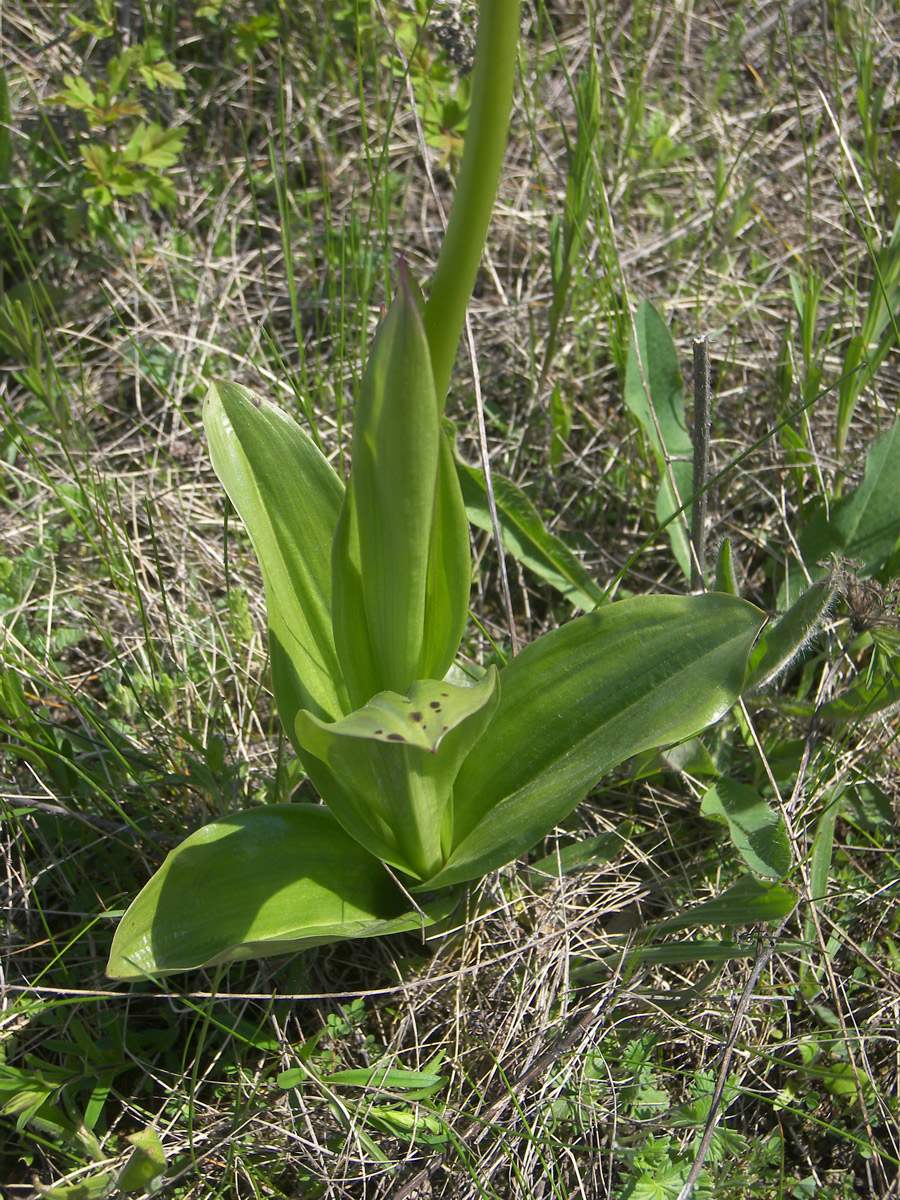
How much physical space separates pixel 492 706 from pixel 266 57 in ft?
8.76

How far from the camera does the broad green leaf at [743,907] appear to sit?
4.73 ft

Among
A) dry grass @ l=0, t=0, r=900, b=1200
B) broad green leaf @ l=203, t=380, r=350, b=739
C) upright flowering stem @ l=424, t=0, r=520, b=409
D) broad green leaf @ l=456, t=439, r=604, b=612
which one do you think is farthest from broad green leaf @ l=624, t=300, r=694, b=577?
upright flowering stem @ l=424, t=0, r=520, b=409

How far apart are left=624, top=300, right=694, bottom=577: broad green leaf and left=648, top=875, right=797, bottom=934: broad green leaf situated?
0.92 metres

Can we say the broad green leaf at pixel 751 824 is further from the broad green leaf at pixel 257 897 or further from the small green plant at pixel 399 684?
the broad green leaf at pixel 257 897

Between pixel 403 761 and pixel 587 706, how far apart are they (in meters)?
0.38

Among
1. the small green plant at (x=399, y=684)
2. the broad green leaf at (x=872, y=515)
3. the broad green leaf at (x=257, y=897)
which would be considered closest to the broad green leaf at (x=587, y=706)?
the small green plant at (x=399, y=684)

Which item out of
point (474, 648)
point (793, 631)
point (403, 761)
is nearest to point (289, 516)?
point (403, 761)

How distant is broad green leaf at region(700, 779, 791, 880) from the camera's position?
1590mm

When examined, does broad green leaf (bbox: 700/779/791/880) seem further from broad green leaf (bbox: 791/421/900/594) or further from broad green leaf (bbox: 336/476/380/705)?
Answer: broad green leaf (bbox: 336/476/380/705)

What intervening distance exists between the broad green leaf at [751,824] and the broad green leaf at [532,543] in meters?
0.52

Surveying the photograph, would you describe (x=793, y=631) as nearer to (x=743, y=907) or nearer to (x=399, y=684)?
(x=743, y=907)

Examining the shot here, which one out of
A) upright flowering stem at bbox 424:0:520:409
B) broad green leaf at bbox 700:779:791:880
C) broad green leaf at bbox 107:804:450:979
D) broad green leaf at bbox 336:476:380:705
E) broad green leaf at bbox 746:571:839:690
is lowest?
broad green leaf at bbox 700:779:791:880

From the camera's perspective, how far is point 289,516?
5.10 feet

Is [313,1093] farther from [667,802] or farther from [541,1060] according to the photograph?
[667,802]
